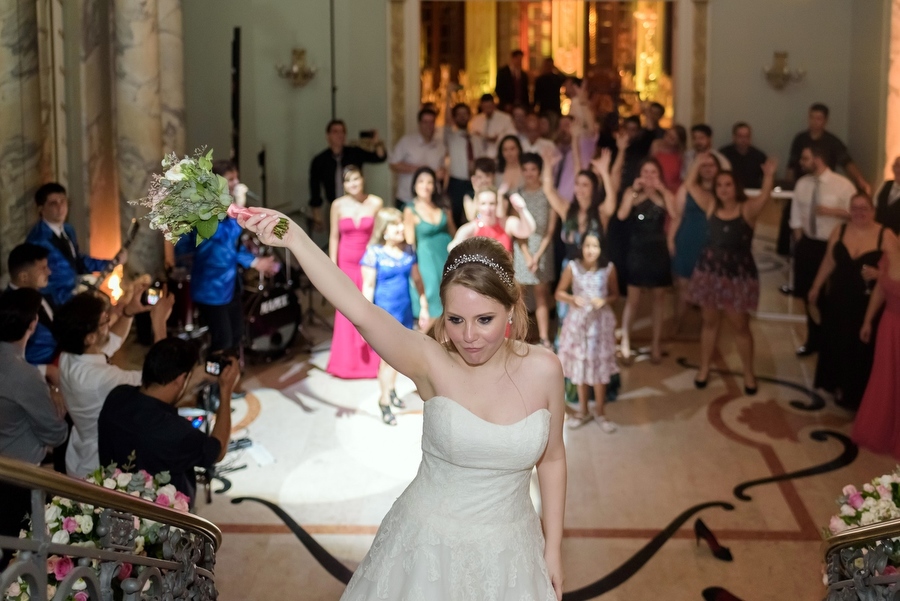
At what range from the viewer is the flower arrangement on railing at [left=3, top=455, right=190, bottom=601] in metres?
3.20

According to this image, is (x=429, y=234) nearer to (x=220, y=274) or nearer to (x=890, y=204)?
(x=220, y=274)

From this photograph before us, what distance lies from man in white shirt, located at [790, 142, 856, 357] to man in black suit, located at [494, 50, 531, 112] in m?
4.41

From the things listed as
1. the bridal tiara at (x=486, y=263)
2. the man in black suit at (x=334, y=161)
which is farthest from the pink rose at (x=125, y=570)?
the man in black suit at (x=334, y=161)

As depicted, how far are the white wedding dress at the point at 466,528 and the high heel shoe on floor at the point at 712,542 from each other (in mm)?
2612

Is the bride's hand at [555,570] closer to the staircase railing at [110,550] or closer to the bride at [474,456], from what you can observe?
the bride at [474,456]

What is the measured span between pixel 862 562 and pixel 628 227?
5.93 m

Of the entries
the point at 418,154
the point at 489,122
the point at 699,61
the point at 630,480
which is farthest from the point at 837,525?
the point at 699,61

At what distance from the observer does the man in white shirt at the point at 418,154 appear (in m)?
10.8

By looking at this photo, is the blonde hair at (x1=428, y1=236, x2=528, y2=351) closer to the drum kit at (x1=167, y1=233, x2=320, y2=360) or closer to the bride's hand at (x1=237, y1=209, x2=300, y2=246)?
the bride's hand at (x1=237, y1=209, x2=300, y2=246)

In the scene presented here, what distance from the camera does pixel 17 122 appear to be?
759cm

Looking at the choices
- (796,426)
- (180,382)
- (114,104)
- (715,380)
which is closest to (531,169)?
(715,380)

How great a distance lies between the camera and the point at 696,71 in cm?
1188

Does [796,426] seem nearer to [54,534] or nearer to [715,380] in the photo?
[715,380]

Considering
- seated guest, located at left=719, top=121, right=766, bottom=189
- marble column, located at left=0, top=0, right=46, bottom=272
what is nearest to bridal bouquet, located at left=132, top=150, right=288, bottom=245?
marble column, located at left=0, top=0, right=46, bottom=272
